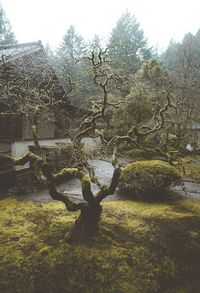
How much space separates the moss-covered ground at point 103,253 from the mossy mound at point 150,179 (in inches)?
50.6

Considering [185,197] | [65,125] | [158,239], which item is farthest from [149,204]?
[65,125]

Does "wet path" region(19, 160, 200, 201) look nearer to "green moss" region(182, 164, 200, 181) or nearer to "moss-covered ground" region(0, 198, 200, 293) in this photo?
"green moss" region(182, 164, 200, 181)

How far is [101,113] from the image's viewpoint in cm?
710

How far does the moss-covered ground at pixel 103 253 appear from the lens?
15.3ft

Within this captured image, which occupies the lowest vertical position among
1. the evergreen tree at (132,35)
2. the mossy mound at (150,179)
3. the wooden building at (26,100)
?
the mossy mound at (150,179)

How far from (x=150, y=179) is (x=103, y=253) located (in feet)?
12.9

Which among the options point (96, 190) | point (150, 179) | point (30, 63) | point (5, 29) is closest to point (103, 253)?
point (150, 179)

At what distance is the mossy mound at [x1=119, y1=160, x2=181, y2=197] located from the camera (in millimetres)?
8844

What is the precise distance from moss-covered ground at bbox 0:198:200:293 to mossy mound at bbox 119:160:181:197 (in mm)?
1285

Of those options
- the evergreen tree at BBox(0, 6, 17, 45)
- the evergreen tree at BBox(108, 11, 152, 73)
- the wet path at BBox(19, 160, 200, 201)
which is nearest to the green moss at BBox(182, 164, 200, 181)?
the wet path at BBox(19, 160, 200, 201)

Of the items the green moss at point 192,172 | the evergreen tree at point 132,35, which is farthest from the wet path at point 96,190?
the evergreen tree at point 132,35

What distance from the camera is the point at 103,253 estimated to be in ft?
17.9

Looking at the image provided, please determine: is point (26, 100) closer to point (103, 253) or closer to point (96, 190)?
point (96, 190)

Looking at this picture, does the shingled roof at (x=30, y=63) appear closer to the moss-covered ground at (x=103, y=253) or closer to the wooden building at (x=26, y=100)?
the wooden building at (x=26, y=100)
